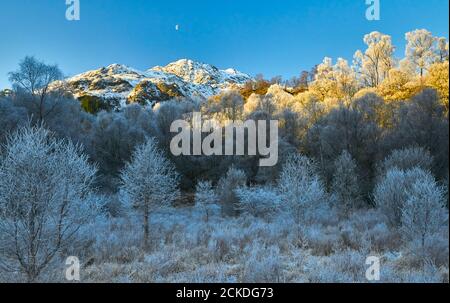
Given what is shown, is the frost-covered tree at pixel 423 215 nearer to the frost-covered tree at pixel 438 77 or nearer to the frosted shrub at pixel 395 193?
the frosted shrub at pixel 395 193

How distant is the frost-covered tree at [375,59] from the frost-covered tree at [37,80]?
32878 millimetres

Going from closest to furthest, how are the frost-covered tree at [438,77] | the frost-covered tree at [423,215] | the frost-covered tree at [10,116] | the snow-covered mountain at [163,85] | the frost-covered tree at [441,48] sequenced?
1. the frost-covered tree at [423,215]
2. the frost-covered tree at [10,116]
3. the frost-covered tree at [438,77]
4. the frost-covered tree at [441,48]
5. the snow-covered mountain at [163,85]

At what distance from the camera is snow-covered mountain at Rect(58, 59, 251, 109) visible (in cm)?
6606

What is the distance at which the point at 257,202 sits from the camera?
23.3 metres

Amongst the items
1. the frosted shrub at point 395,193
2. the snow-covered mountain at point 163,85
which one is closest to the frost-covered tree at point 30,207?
the frosted shrub at point 395,193

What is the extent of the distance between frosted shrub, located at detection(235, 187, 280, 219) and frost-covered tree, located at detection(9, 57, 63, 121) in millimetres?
16323

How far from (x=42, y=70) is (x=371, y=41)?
34.4 metres

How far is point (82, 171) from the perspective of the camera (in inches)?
297

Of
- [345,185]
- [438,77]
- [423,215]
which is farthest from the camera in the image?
[438,77]

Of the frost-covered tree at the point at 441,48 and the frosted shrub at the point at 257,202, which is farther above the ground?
the frost-covered tree at the point at 441,48

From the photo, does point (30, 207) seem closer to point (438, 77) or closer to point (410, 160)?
point (410, 160)

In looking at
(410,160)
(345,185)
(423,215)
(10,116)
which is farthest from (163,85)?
(423,215)

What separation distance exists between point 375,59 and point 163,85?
50672 mm

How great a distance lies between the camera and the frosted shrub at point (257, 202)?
2298cm
